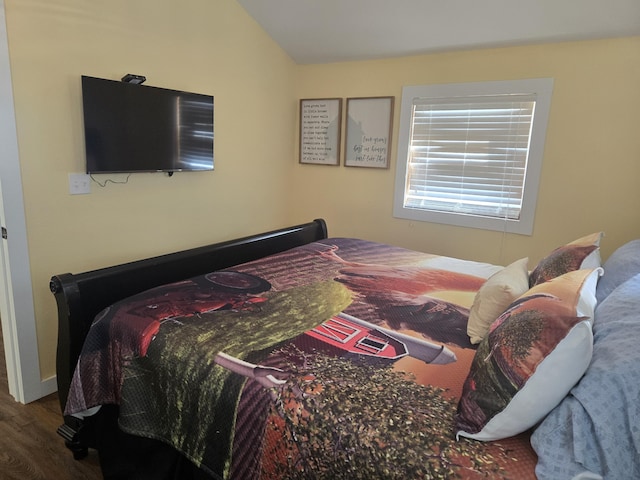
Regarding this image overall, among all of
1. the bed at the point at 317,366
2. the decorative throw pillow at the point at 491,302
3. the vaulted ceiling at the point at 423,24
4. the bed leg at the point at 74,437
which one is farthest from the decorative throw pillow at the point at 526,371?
the vaulted ceiling at the point at 423,24

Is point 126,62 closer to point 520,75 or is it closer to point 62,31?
point 62,31

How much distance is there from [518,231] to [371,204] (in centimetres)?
121

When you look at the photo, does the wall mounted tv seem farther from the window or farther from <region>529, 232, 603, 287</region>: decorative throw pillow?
<region>529, 232, 603, 287</region>: decorative throw pillow

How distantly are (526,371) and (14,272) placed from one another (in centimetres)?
245

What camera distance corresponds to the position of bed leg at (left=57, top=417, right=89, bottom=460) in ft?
6.38

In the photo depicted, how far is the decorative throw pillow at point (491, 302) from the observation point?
167cm

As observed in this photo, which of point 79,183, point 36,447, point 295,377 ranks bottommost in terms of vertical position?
point 36,447

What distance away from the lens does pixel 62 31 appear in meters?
2.32

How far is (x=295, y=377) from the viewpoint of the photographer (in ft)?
4.53

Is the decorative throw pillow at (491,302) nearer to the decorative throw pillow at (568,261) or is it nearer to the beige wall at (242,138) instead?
the decorative throw pillow at (568,261)

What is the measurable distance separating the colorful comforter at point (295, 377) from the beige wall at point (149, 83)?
90 cm

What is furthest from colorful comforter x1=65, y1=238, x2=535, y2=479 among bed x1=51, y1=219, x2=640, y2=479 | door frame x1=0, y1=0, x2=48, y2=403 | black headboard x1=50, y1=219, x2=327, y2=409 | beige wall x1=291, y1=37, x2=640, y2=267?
beige wall x1=291, y1=37, x2=640, y2=267

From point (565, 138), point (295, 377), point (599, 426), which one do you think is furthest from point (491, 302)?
point (565, 138)

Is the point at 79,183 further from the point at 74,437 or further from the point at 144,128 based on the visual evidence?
the point at 74,437
